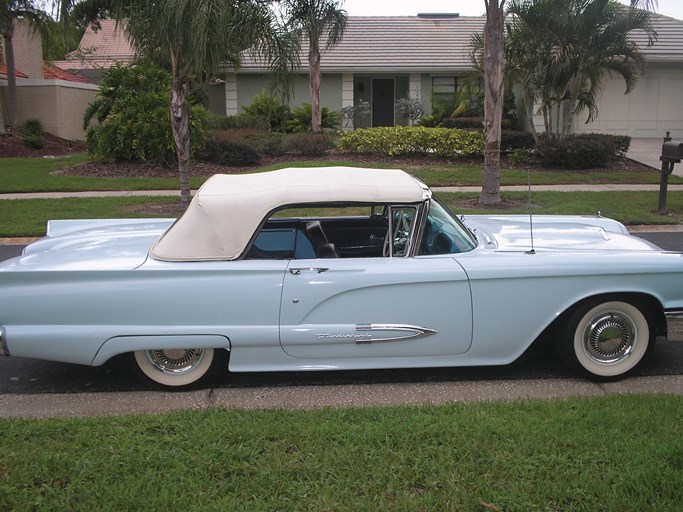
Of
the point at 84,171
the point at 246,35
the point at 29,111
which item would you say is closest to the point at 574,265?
the point at 246,35

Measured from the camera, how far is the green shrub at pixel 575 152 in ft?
54.6

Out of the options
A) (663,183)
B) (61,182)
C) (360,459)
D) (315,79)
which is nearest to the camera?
(360,459)

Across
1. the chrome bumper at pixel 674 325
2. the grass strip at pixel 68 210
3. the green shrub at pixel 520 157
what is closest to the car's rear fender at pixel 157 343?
the chrome bumper at pixel 674 325

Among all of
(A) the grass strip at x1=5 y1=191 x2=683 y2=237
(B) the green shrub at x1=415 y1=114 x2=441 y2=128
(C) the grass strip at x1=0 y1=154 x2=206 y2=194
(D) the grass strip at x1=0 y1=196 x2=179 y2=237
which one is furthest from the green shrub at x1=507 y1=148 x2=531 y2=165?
(D) the grass strip at x1=0 y1=196 x2=179 y2=237

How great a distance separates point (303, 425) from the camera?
367 cm

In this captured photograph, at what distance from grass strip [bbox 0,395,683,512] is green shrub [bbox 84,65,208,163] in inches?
525

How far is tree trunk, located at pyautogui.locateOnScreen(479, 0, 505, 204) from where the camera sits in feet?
38.7

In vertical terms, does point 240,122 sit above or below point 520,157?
above

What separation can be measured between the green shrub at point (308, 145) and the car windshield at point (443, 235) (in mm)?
13399

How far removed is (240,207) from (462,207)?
814 centimetres

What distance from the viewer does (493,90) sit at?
12.1m

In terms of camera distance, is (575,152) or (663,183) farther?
(575,152)

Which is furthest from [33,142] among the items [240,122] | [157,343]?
[157,343]

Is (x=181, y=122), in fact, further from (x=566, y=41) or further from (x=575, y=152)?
(x=566, y=41)
